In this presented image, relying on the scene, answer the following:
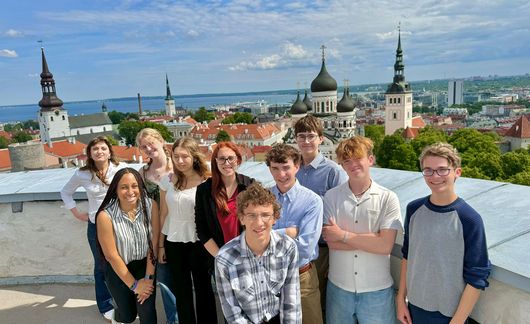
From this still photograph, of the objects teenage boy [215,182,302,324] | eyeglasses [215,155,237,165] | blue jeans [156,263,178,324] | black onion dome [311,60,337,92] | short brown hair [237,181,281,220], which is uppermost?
black onion dome [311,60,337,92]

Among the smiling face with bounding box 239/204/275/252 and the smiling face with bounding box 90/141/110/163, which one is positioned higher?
the smiling face with bounding box 90/141/110/163

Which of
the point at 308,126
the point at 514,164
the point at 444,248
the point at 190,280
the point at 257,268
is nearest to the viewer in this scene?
the point at 444,248

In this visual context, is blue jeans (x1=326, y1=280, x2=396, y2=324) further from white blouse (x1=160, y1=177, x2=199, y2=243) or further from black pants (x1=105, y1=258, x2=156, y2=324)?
black pants (x1=105, y1=258, x2=156, y2=324)

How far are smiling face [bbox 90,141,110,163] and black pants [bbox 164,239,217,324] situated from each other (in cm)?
89

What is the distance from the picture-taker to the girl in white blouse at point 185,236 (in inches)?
100

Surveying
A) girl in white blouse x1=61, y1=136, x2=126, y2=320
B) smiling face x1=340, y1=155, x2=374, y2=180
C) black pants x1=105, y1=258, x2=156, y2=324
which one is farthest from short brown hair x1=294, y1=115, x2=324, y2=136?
girl in white blouse x1=61, y1=136, x2=126, y2=320

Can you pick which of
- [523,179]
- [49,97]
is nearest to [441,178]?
[523,179]

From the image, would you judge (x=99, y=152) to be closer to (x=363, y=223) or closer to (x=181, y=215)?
(x=181, y=215)

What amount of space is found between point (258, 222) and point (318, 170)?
2.43 feet

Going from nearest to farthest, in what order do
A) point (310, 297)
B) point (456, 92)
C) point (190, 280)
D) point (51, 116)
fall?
point (310, 297), point (190, 280), point (51, 116), point (456, 92)

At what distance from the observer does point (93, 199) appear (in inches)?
119

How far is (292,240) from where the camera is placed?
1966 mm

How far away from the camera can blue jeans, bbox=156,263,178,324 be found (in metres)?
2.84

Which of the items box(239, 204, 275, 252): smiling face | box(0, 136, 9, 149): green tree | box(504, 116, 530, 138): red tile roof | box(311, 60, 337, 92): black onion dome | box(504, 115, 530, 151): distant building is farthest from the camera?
box(0, 136, 9, 149): green tree
